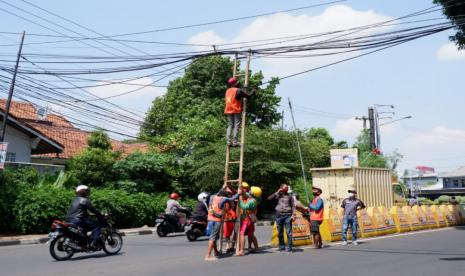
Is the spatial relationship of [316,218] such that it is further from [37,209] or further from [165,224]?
[37,209]

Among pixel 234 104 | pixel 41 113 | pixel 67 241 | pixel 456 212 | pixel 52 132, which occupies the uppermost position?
pixel 41 113

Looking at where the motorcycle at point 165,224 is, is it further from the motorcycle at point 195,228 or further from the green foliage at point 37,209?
the green foliage at point 37,209

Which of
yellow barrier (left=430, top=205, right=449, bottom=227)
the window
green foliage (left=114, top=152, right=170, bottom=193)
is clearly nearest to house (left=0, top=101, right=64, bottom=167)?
the window

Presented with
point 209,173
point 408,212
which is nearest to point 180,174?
point 209,173

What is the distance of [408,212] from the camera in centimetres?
2028

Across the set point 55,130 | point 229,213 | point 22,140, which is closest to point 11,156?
point 22,140

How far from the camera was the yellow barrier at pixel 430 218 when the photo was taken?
21695 mm

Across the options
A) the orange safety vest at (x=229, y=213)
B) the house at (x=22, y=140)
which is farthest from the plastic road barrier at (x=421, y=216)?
the house at (x=22, y=140)

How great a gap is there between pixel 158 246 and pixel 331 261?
5.65m

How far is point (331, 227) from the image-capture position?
1577 cm

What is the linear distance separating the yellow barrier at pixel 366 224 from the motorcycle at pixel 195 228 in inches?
203

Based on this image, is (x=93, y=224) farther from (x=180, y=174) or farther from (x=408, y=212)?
(x=180, y=174)

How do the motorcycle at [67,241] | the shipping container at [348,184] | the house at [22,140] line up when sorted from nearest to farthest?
the motorcycle at [67,241] < the shipping container at [348,184] < the house at [22,140]

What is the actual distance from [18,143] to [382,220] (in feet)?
59.0
